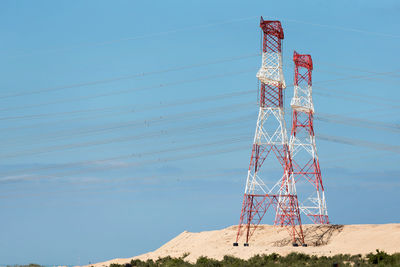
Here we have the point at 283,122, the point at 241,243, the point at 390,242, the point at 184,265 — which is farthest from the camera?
the point at 241,243

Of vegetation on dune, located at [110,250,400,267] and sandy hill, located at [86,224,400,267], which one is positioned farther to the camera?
sandy hill, located at [86,224,400,267]

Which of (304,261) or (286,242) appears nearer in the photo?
(304,261)

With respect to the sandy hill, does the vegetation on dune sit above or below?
below

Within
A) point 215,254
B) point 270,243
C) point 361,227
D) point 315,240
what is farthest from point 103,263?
point 361,227

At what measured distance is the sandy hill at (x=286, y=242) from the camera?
52062 mm

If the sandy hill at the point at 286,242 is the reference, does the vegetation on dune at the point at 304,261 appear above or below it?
below

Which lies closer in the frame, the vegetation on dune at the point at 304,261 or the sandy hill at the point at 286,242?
the vegetation on dune at the point at 304,261

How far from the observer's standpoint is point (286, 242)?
195 feet

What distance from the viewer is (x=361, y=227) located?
60.8 m

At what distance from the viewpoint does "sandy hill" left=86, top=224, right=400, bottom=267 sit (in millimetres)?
52062

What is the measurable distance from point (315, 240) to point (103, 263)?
2165cm

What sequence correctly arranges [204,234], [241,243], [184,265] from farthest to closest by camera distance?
1. [204,234]
2. [241,243]
3. [184,265]

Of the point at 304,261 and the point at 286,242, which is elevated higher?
the point at 286,242

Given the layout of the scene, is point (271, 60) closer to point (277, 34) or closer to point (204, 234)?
point (277, 34)
